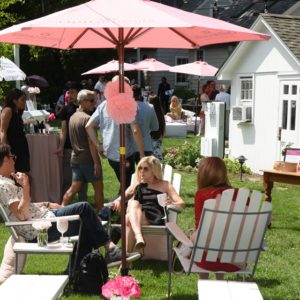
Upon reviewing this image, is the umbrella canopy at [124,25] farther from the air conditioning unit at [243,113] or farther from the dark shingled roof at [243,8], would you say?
the dark shingled roof at [243,8]

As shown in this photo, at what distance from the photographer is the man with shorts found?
8062 millimetres

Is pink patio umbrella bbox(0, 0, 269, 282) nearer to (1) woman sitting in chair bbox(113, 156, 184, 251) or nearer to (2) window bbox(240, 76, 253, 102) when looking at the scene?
(1) woman sitting in chair bbox(113, 156, 184, 251)

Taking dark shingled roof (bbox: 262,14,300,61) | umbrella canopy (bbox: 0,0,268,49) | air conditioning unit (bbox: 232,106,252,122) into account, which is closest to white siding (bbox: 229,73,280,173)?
air conditioning unit (bbox: 232,106,252,122)

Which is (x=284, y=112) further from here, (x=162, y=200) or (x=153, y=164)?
(x=162, y=200)

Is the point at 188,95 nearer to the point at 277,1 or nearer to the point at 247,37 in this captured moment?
the point at 277,1

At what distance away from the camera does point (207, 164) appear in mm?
5184

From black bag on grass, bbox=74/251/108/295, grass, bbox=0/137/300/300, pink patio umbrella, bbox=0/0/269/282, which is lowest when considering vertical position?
grass, bbox=0/137/300/300

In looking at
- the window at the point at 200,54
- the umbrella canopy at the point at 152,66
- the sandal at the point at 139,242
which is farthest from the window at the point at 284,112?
the window at the point at 200,54

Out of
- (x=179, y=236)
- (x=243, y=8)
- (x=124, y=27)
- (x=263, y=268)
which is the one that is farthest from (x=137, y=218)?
(x=243, y=8)

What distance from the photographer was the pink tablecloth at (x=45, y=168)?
914cm

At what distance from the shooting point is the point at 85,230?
5.76 metres

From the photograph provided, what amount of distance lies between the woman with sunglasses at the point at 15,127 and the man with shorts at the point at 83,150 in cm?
65

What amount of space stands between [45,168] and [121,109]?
447 cm

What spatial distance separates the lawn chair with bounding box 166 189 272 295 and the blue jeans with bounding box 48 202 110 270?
1.04 meters
